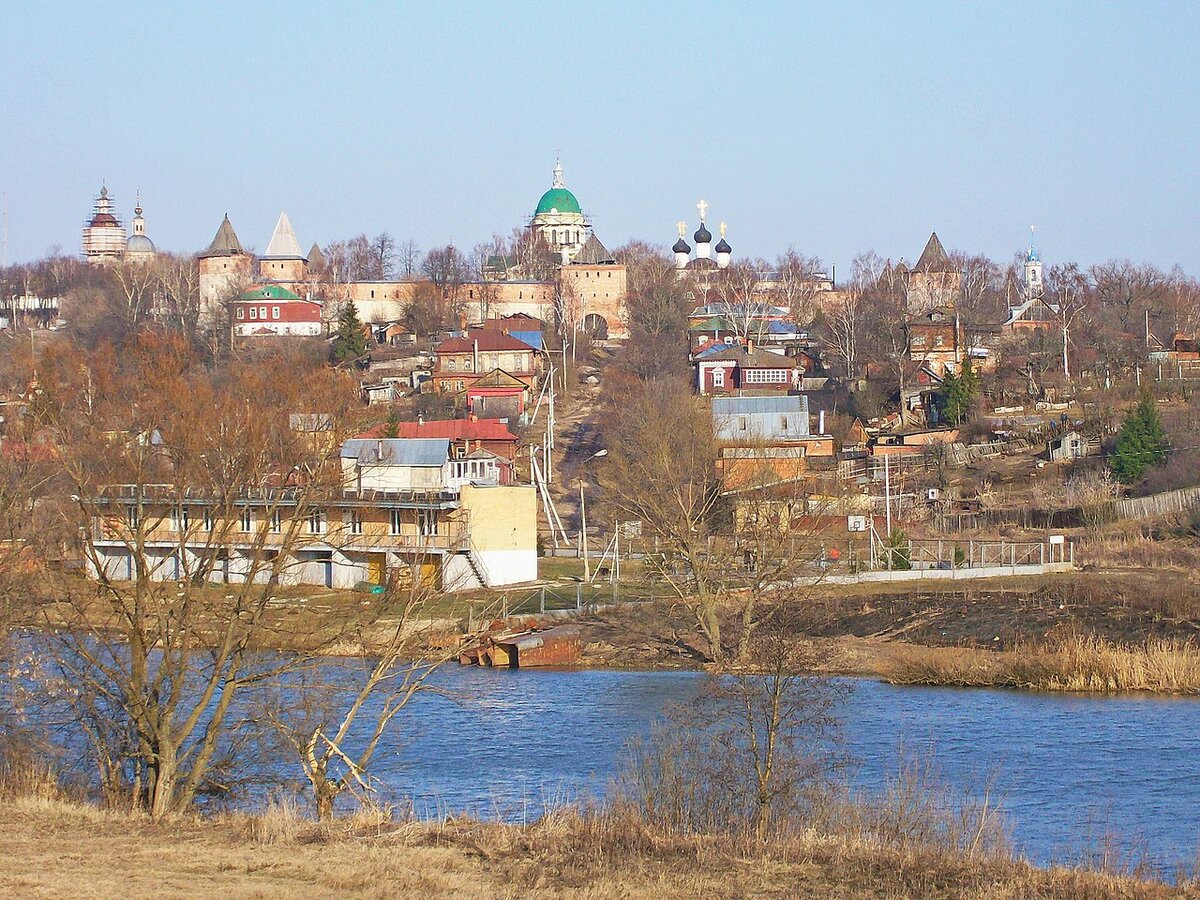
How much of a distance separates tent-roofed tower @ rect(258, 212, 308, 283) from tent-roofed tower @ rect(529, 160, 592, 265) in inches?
577

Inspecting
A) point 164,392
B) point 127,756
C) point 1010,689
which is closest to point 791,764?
point 127,756

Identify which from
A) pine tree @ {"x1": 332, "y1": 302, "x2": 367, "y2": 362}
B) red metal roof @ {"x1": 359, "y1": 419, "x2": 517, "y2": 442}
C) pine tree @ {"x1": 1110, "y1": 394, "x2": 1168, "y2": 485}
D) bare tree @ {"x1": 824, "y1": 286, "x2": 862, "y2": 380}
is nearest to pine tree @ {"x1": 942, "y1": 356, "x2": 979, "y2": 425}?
bare tree @ {"x1": 824, "y1": 286, "x2": 862, "y2": 380}

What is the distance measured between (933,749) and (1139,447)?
82.2 feet

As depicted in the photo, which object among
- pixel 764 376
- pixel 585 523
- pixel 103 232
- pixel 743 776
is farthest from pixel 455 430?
pixel 103 232

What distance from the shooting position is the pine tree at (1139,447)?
40.0 meters

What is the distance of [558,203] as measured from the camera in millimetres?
91438

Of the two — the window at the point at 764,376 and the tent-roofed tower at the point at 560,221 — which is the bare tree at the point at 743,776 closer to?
the window at the point at 764,376

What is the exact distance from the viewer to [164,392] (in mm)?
36188

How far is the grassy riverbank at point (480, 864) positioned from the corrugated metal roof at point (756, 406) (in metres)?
34.4

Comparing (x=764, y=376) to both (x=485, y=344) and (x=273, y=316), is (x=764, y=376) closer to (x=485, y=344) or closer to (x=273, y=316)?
(x=485, y=344)

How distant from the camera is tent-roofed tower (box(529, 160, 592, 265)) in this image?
3526 inches

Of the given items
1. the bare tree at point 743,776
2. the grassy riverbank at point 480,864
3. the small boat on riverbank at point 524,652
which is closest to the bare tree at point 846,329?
the small boat on riverbank at point 524,652

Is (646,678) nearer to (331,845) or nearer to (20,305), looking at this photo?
(331,845)

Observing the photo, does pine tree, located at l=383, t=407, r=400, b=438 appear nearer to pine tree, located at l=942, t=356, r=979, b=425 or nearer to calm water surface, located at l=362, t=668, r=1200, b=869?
pine tree, located at l=942, t=356, r=979, b=425
